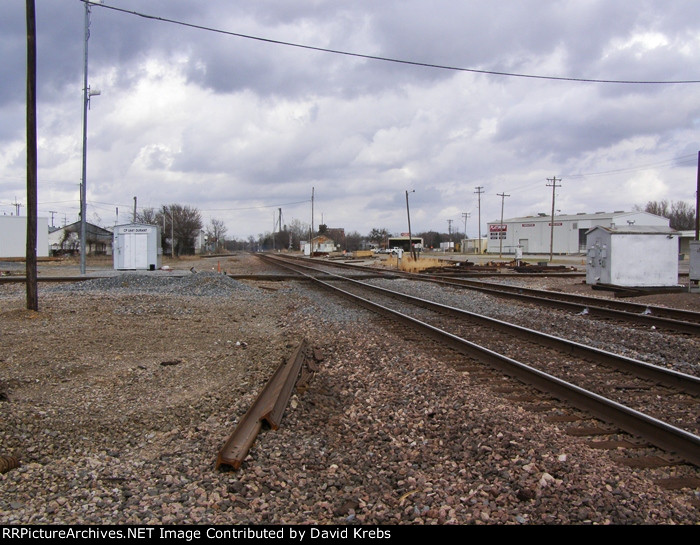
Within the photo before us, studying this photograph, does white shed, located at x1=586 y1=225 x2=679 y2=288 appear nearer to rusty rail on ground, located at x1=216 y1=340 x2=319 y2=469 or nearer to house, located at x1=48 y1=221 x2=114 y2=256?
rusty rail on ground, located at x1=216 y1=340 x2=319 y2=469

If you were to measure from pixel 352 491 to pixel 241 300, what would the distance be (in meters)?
13.1

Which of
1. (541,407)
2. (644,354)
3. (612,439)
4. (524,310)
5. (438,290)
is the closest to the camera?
(612,439)

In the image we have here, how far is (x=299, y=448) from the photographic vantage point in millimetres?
4359

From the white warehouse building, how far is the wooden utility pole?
243ft

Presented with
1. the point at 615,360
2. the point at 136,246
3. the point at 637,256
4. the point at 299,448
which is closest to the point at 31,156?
the point at 299,448

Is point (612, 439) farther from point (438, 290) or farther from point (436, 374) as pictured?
point (438, 290)

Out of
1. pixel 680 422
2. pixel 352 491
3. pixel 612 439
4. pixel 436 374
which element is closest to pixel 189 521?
pixel 352 491

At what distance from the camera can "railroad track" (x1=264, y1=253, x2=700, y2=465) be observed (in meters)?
4.57

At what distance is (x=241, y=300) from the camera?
16.2 m

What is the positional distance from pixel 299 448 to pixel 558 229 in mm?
91333

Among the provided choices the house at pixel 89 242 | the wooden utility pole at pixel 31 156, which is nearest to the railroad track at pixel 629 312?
the wooden utility pole at pixel 31 156

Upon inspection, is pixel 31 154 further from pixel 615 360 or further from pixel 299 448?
pixel 615 360

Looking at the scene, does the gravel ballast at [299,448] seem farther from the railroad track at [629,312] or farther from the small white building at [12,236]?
the small white building at [12,236]

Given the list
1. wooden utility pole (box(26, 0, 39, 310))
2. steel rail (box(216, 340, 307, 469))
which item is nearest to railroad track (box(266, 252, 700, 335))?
steel rail (box(216, 340, 307, 469))
